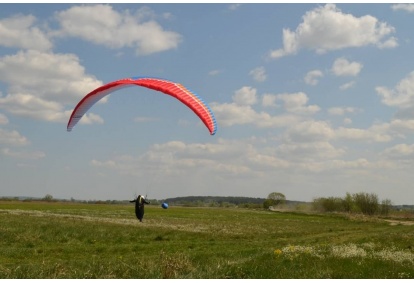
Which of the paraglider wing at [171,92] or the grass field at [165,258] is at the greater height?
the paraglider wing at [171,92]

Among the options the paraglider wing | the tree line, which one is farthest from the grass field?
the tree line

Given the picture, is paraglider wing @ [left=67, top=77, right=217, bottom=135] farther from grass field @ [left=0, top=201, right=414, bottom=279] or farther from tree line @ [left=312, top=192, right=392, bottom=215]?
tree line @ [left=312, top=192, right=392, bottom=215]

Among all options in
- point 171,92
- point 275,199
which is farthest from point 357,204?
point 171,92

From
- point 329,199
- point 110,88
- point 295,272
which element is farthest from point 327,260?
point 329,199

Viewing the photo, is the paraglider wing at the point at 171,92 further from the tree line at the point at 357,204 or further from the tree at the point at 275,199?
the tree at the point at 275,199

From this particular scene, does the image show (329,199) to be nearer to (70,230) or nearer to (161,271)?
(70,230)

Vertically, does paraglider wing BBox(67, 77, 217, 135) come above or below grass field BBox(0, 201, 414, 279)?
above

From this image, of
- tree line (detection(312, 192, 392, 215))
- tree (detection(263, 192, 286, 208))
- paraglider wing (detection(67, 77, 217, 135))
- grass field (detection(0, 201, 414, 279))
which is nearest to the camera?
A: grass field (detection(0, 201, 414, 279))

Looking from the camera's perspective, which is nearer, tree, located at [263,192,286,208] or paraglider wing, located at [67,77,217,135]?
paraglider wing, located at [67,77,217,135]

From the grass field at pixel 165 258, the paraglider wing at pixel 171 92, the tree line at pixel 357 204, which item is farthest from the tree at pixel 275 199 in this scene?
the paraglider wing at pixel 171 92

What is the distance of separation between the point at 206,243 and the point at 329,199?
347 feet

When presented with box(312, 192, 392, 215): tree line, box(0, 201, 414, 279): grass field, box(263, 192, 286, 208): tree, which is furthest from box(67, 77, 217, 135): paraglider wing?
box(263, 192, 286, 208): tree

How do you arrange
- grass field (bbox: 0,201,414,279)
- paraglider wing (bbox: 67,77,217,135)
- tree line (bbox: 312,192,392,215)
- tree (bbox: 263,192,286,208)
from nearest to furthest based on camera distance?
grass field (bbox: 0,201,414,279) → paraglider wing (bbox: 67,77,217,135) → tree line (bbox: 312,192,392,215) → tree (bbox: 263,192,286,208)

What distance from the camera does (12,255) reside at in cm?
1911
